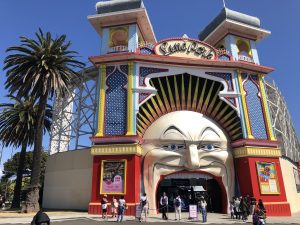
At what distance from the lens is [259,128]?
2541 centimetres

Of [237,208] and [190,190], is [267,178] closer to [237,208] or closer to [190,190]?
[237,208]

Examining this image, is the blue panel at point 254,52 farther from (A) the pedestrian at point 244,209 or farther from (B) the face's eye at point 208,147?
(A) the pedestrian at point 244,209

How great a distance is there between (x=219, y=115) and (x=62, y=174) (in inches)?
606

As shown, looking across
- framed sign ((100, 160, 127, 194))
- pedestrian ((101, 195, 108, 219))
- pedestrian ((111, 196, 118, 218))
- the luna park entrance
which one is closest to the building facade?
framed sign ((100, 160, 127, 194))

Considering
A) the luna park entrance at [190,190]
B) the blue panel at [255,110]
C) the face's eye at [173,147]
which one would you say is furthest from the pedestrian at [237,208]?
the blue panel at [255,110]

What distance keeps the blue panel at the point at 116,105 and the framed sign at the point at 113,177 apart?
8.19 feet

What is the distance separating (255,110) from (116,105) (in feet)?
41.1

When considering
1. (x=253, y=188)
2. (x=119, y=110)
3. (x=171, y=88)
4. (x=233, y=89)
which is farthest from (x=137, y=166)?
(x=233, y=89)

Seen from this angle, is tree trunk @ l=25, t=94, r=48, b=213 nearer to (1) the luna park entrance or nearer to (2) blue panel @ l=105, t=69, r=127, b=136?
(2) blue panel @ l=105, t=69, r=127, b=136

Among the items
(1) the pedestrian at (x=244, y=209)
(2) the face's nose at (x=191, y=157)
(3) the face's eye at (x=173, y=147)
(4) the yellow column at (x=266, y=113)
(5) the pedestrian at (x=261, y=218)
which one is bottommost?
(5) the pedestrian at (x=261, y=218)

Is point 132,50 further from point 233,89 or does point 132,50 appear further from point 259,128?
point 259,128

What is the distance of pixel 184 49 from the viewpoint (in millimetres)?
26297

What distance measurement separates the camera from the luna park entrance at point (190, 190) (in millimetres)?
25163

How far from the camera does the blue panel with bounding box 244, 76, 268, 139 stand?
2522 cm
